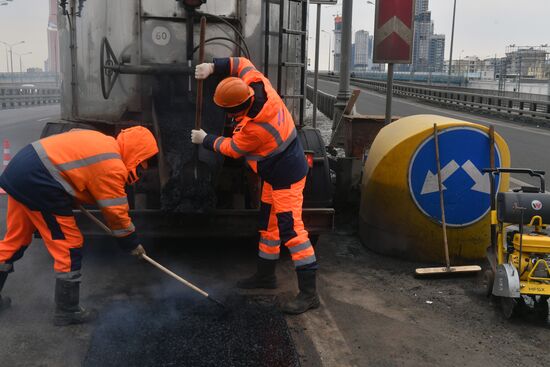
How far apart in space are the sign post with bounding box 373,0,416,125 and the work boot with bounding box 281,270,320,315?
3343 millimetres

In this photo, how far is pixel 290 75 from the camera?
5.37m

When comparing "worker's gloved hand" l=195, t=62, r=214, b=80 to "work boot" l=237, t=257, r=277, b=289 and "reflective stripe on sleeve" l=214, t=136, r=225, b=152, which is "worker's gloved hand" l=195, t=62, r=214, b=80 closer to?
"reflective stripe on sleeve" l=214, t=136, r=225, b=152

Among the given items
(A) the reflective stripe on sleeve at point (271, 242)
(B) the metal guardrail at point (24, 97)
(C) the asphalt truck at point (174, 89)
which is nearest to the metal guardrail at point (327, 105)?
(C) the asphalt truck at point (174, 89)

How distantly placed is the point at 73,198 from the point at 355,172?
12.5 feet

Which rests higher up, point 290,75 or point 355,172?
point 290,75

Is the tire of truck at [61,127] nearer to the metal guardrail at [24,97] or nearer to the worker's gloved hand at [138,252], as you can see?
the worker's gloved hand at [138,252]

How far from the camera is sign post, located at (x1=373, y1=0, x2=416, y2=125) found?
22.0 ft

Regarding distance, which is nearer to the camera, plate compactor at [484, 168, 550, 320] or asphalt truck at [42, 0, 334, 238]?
plate compactor at [484, 168, 550, 320]

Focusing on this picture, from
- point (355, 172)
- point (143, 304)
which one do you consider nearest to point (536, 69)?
point (355, 172)

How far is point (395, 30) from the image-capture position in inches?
264

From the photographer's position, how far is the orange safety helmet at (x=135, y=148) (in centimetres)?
381

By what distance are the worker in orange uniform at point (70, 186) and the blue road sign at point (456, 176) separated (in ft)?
8.43

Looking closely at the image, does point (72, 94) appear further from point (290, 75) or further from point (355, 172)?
point (355, 172)

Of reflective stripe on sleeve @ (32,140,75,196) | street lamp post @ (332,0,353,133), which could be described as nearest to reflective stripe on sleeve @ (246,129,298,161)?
reflective stripe on sleeve @ (32,140,75,196)
